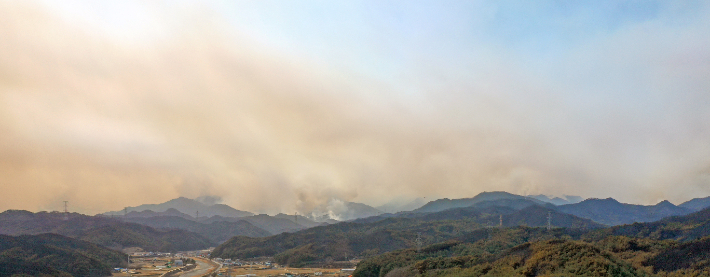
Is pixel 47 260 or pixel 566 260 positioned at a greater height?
pixel 566 260

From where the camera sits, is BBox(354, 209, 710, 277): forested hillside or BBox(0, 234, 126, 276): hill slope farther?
BBox(0, 234, 126, 276): hill slope

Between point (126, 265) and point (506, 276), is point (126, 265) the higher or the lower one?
the lower one

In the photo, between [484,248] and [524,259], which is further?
[484,248]

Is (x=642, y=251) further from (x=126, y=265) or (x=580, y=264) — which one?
(x=126, y=265)

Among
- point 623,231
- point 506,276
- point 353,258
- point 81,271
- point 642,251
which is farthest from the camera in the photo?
point 353,258

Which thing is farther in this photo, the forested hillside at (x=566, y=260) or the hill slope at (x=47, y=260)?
the hill slope at (x=47, y=260)

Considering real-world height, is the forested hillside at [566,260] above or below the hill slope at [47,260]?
above

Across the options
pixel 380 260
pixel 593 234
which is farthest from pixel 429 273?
pixel 593 234

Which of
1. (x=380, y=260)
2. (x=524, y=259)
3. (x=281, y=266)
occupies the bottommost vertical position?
(x=281, y=266)

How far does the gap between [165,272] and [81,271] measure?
2594cm

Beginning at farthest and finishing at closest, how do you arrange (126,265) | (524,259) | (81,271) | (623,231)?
1. (126,265)
2. (623,231)
3. (81,271)
4. (524,259)

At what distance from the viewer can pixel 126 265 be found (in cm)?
16350

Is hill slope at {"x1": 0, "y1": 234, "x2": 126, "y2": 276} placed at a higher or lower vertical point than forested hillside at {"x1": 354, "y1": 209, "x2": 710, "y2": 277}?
lower

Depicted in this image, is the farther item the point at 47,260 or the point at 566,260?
the point at 47,260
